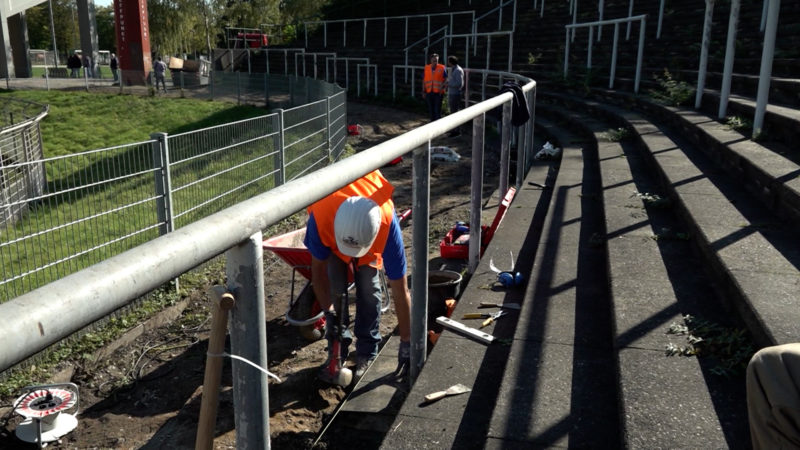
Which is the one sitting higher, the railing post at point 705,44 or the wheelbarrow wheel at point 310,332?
the railing post at point 705,44

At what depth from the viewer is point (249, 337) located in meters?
1.35

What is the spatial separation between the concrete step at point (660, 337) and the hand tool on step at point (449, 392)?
0.72 meters

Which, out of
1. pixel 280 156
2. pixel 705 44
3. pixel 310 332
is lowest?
pixel 310 332

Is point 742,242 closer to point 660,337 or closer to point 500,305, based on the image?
point 660,337

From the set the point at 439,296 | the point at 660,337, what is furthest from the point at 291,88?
the point at 660,337

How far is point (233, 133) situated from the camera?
7.98 metres

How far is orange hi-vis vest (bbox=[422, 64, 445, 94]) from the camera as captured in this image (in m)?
16.3

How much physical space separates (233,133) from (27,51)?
1411 inches

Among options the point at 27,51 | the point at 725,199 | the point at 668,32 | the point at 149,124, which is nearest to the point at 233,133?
the point at 725,199

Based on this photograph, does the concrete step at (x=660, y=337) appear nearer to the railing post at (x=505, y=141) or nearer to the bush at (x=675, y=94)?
the railing post at (x=505, y=141)

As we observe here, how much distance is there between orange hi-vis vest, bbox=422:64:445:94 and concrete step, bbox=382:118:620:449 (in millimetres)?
11485

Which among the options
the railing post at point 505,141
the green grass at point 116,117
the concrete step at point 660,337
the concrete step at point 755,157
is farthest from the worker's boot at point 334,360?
the green grass at point 116,117

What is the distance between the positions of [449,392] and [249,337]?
79.2 inches

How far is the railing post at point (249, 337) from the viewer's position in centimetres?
130
